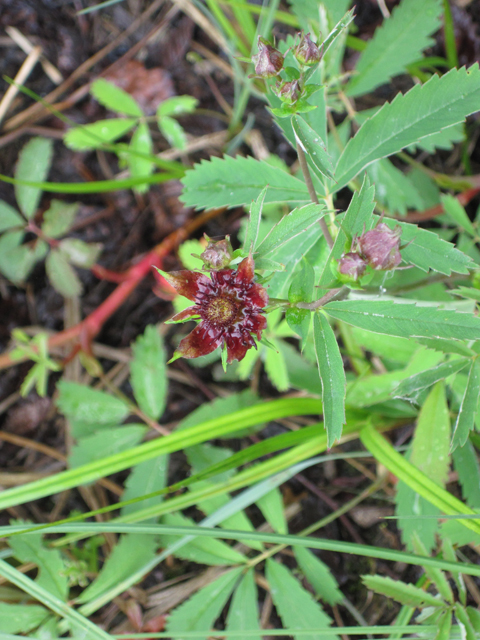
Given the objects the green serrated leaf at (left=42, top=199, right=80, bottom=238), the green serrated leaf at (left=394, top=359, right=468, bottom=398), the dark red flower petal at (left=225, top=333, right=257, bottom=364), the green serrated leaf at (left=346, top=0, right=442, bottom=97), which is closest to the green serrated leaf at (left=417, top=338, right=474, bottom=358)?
the green serrated leaf at (left=394, top=359, right=468, bottom=398)

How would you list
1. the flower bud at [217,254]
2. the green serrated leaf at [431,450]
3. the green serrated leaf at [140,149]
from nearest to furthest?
the flower bud at [217,254], the green serrated leaf at [431,450], the green serrated leaf at [140,149]

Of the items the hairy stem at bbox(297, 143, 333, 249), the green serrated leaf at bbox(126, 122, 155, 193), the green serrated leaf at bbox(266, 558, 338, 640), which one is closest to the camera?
the hairy stem at bbox(297, 143, 333, 249)

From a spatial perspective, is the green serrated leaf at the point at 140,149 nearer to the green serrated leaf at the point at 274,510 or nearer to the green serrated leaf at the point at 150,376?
the green serrated leaf at the point at 150,376

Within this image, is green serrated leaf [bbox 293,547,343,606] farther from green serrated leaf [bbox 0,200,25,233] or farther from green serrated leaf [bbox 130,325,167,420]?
green serrated leaf [bbox 0,200,25,233]

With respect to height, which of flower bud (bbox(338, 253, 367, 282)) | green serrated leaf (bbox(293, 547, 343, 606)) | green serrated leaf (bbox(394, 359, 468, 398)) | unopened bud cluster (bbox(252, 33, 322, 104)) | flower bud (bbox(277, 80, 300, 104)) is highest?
unopened bud cluster (bbox(252, 33, 322, 104))

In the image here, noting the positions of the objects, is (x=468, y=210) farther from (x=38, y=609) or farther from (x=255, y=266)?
(x=38, y=609)

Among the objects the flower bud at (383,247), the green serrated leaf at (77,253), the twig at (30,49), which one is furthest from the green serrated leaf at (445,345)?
the twig at (30,49)
